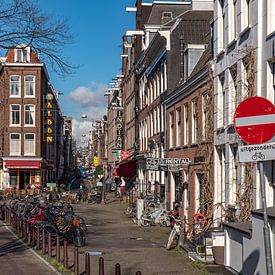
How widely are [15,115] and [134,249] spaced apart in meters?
47.2

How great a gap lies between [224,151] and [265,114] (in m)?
12.9

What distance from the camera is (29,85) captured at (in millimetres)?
64500

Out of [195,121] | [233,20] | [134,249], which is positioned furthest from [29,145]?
[233,20]

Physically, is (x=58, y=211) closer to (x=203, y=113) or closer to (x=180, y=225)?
(x=180, y=225)

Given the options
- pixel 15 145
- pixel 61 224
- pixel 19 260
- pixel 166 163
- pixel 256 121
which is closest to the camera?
pixel 256 121

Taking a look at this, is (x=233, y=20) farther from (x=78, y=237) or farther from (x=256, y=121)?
(x=256, y=121)

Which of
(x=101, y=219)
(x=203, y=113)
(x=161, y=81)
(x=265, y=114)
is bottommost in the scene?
(x=101, y=219)

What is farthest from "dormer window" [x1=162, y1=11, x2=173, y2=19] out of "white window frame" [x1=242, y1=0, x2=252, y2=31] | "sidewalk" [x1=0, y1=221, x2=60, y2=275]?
"white window frame" [x1=242, y1=0, x2=252, y2=31]

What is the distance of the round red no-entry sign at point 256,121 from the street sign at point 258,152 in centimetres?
7

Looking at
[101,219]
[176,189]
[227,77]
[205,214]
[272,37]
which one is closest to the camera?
[272,37]

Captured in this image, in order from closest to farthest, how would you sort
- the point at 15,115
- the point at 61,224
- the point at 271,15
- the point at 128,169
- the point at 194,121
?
the point at 271,15 → the point at 61,224 → the point at 194,121 → the point at 128,169 → the point at 15,115

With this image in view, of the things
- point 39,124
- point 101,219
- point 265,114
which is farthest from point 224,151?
point 39,124

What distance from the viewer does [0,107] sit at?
65688 millimetres

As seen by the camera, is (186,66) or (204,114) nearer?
(204,114)
